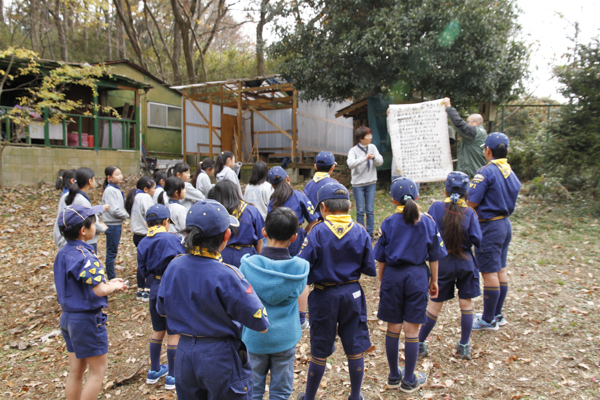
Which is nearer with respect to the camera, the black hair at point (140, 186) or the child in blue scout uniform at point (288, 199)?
the child in blue scout uniform at point (288, 199)

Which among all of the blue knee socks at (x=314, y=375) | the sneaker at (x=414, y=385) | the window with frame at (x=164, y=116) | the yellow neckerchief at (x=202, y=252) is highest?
the window with frame at (x=164, y=116)

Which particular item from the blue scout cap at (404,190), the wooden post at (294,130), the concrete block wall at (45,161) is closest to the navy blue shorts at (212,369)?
the blue scout cap at (404,190)

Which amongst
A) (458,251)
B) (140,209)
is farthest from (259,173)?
(458,251)

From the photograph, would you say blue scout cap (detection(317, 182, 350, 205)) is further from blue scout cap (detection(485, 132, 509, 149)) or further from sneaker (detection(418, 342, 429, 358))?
blue scout cap (detection(485, 132, 509, 149))

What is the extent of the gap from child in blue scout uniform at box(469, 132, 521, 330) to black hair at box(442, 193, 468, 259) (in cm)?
64

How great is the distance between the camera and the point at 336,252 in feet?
9.78

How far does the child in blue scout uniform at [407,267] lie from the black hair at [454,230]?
404mm

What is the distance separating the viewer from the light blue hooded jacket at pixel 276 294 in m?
2.57

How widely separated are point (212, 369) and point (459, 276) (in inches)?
103

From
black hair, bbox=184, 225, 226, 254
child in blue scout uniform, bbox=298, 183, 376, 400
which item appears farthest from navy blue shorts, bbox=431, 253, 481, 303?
black hair, bbox=184, 225, 226, 254

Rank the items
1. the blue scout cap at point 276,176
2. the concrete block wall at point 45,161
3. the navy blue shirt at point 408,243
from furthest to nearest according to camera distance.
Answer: the concrete block wall at point 45,161 → the blue scout cap at point 276,176 → the navy blue shirt at point 408,243

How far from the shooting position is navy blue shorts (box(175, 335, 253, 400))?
2.18m

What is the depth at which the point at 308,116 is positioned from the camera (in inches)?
656

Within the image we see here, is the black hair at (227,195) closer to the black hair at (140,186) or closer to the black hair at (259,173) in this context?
the black hair at (259,173)
